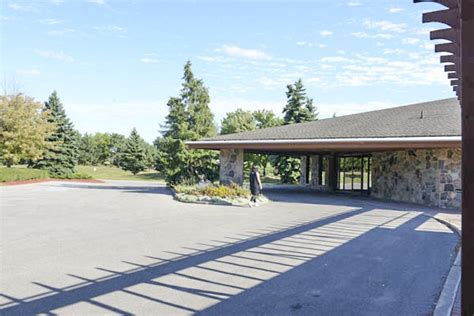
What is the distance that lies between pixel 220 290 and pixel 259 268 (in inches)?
48.2

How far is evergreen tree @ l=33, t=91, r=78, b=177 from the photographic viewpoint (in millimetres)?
37500

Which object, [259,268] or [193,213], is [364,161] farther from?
[259,268]

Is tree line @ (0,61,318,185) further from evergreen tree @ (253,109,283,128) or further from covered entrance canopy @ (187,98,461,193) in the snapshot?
covered entrance canopy @ (187,98,461,193)

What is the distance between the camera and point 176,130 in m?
27.1

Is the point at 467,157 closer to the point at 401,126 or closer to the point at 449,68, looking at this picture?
the point at 449,68

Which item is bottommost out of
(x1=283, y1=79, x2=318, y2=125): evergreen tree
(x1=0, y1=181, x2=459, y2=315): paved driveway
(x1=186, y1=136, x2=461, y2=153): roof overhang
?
(x1=0, y1=181, x2=459, y2=315): paved driveway

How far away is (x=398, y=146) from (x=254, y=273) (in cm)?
1076

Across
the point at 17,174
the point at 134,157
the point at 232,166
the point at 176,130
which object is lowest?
the point at 17,174

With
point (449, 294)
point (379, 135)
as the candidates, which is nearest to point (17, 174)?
point (379, 135)

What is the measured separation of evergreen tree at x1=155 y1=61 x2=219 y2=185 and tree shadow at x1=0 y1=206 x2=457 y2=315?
56.4 feet

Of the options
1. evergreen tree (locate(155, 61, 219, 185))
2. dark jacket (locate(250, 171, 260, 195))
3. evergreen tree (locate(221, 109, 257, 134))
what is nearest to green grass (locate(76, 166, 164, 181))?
evergreen tree (locate(221, 109, 257, 134))

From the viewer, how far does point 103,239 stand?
8469 mm

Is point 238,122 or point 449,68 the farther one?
point 238,122

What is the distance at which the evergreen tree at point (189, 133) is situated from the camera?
26.2 meters
